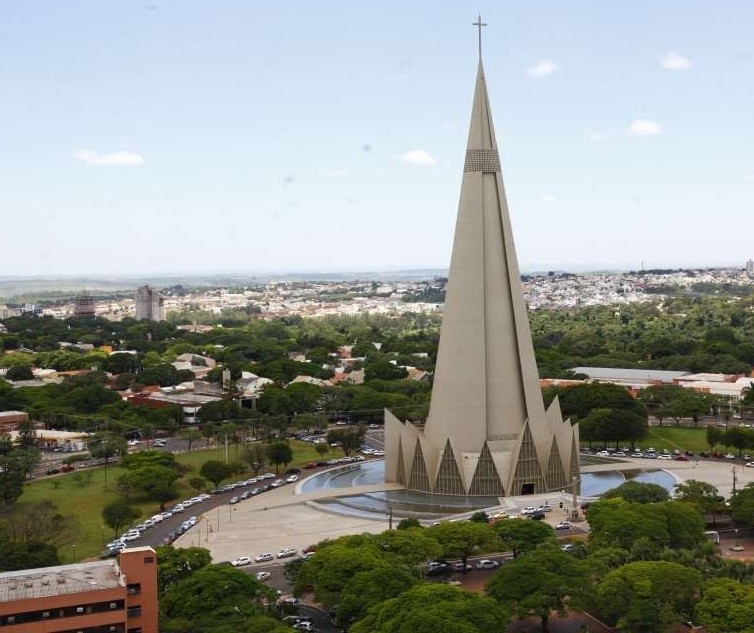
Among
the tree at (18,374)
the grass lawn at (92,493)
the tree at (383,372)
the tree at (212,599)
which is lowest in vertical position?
the grass lawn at (92,493)

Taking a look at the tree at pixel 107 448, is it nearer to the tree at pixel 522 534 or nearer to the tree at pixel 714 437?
the tree at pixel 522 534

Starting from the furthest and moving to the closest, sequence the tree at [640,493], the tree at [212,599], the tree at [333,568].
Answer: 1. the tree at [640,493]
2. the tree at [333,568]
3. the tree at [212,599]

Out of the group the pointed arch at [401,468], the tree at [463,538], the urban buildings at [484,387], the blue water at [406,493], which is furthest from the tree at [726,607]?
the pointed arch at [401,468]

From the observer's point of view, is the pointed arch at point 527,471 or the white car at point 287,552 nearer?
the white car at point 287,552

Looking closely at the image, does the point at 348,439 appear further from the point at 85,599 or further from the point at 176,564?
the point at 85,599

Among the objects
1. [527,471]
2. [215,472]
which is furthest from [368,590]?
[215,472]

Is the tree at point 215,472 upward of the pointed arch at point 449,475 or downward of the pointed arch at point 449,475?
downward

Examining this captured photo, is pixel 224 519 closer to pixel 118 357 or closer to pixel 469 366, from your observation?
pixel 469 366
